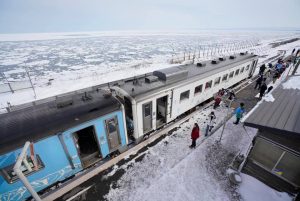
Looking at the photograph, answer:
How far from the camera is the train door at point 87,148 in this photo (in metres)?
6.42

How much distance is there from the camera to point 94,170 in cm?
658

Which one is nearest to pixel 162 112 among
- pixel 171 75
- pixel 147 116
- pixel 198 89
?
pixel 147 116

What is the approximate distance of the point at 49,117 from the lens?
5316 millimetres

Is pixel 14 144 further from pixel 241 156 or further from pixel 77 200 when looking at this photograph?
pixel 241 156

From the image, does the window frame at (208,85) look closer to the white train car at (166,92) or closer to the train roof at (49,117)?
the white train car at (166,92)

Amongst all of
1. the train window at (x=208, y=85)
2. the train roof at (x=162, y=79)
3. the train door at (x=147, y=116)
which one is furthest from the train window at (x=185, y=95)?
the train door at (x=147, y=116)

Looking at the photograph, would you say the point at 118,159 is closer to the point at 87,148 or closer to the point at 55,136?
the point at 87,148

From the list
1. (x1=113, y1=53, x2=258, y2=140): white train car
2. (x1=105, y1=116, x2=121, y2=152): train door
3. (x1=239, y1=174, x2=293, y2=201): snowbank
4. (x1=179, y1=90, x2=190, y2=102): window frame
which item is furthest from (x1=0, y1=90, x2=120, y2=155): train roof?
(x1=239, y1=174, x2=293, y2=201): snowbank

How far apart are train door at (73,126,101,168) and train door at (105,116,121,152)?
566 mm

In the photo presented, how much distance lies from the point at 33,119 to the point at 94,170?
3324mm

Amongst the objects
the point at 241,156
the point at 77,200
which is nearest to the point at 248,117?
the point at 241,156

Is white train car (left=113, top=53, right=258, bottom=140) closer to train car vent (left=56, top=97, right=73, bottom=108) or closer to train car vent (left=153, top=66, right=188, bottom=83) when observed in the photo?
train car vent (left=153, top=66, right=188, bottom=83)

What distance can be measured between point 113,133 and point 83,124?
5.23 ft

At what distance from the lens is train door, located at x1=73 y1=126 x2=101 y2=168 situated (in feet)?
21.1
